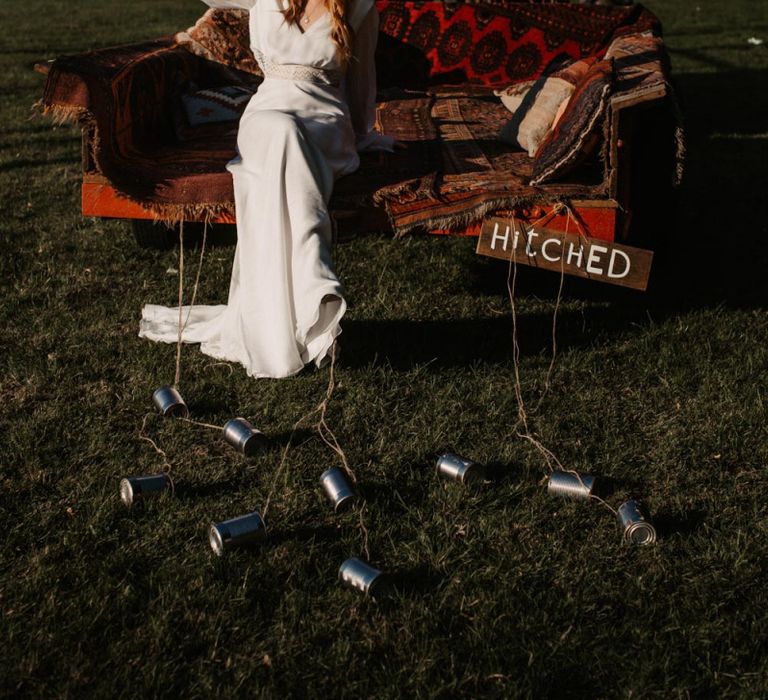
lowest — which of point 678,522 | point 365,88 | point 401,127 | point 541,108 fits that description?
point 678,522

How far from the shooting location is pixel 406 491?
3301mm

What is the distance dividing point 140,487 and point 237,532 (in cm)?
46

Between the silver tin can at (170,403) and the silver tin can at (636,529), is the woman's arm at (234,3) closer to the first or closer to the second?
the silver tin can at (170,403)

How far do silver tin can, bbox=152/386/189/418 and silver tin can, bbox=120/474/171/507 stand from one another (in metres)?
0.52

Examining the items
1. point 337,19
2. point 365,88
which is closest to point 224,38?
point 365,88

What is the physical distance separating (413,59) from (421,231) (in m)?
3.52

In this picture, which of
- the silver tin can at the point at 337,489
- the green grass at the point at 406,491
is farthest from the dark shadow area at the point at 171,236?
the silver tin can at the point at 337,489

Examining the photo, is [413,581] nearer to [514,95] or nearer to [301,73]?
[301,73]

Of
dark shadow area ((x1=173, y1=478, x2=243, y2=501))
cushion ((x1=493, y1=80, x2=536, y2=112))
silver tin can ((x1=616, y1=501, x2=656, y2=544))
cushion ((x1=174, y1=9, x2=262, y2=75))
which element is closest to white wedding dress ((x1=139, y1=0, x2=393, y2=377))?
dark shadow area ((x1=173, y1=478, x2=243, y2=501))

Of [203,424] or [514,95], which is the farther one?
[514,95]

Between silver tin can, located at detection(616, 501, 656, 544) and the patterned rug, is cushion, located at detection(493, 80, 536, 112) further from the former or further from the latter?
silver tin can, located at detection(616, 501, 656, 544)

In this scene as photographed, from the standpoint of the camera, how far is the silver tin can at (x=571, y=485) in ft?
10.6

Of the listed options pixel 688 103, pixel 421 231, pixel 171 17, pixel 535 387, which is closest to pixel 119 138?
pixel 421 231

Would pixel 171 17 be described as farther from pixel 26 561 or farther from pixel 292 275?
pixel 26 561
